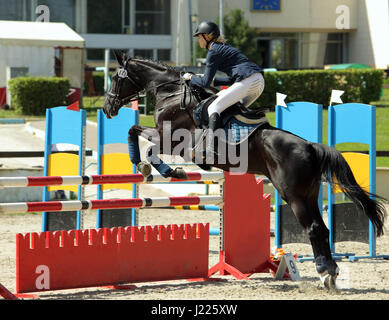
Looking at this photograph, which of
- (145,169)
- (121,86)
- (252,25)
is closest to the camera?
(145,169)

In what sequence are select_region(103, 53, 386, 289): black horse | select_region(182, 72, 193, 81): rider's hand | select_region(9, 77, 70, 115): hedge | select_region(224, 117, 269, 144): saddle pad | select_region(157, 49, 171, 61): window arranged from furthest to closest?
1. select_region(157, 49, 171, 61): window
2. select_region(9, 77, 70, 115): hedge
3. select_region(182, 72, 193, 81): rider's hand
4. select_region(224, 117, 269, 144): saddle pad
5. select_region(103, 53, 386, 289): black horse

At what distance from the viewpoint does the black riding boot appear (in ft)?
21.2

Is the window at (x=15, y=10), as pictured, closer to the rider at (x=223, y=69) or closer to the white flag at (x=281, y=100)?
the white flag at (x=281, y=100)

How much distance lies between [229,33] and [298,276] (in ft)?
86.7

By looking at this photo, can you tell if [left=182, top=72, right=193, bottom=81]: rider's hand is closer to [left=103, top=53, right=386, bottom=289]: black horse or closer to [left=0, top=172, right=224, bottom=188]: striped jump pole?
[left=103, top=53, right=386, bottom=289]: black horse

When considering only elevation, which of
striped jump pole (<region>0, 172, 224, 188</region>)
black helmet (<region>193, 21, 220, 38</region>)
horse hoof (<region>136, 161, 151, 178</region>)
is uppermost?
black helmet (<region>193, 21, 220, 38</region>)

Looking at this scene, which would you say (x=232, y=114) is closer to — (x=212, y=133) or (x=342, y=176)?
(x=212, y=133)

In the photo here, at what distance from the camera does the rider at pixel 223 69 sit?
21.2ft

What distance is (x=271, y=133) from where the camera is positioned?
6410 millimetres

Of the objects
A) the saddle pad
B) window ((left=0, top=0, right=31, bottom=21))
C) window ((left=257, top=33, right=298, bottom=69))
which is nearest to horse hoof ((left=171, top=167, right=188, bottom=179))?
the saddle pad

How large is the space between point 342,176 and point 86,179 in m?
2.16

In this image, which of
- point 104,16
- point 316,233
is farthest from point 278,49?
point 316,233

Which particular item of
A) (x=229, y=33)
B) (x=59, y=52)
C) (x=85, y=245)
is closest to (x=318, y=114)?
(x=85, y=245)

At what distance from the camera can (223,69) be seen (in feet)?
21.8
